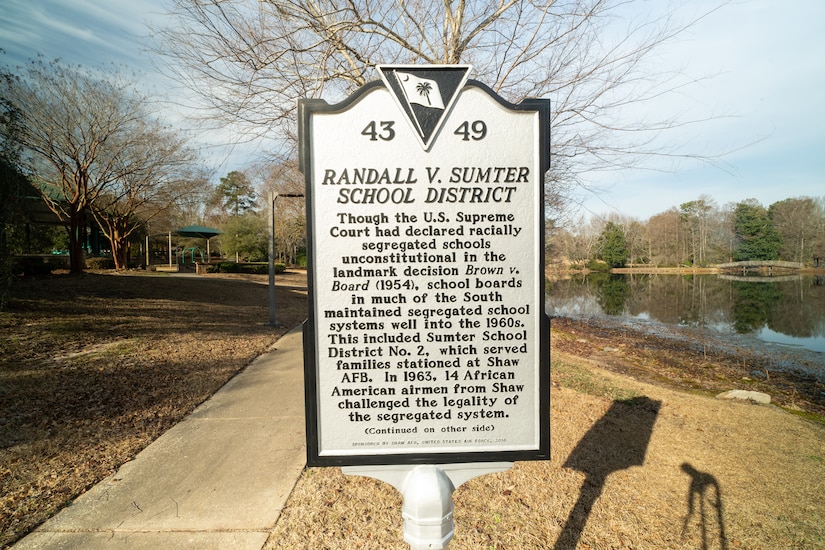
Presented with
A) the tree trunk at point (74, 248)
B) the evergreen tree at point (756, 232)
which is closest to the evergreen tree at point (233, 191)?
the tree trunk at point (74, 248)

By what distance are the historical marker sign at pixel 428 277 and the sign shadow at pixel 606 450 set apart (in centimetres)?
168

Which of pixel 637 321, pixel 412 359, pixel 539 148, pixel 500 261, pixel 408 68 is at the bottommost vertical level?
pixel 637 321

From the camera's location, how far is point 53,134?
1678cm

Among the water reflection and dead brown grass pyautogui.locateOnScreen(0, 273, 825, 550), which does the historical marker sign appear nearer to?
dead brown grass pyautogui.locateOnScreen(0, 273, 825, 550)

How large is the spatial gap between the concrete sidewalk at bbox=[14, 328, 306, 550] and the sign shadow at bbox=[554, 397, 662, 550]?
225 cm

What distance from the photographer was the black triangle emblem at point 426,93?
74.2 inches

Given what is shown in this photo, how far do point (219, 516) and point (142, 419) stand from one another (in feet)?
7.97

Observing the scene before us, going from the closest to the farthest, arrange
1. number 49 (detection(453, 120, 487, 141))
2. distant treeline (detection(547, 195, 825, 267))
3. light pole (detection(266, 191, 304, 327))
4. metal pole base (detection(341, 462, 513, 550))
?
metal pole base (detection(341, 462, 513, 550)), number 49 (detection(453, 120, 487, 141)), light pole (detection(266, 191, 304, 327)), distant treeline (detection(547, 195, 825, 267))

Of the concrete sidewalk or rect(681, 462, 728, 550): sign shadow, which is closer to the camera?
the concrete sidewalk

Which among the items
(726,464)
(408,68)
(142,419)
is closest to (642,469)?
(726,464)

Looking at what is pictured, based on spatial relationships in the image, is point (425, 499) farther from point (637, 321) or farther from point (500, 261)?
point (637, 321)

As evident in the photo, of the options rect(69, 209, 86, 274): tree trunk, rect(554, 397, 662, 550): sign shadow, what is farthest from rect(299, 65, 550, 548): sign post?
rect(69, 209, 86, 274): tree trunk

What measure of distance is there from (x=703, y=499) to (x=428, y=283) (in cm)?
323

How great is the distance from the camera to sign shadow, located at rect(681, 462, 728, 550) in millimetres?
3008
